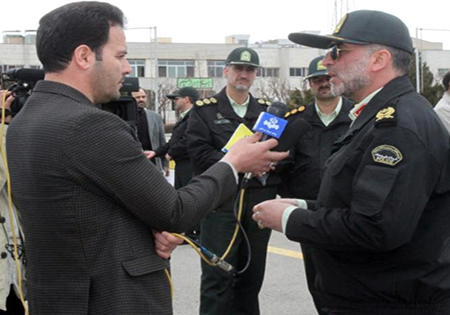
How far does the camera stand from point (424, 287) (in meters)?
2.58

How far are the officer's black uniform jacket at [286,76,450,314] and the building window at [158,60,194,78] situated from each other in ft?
204

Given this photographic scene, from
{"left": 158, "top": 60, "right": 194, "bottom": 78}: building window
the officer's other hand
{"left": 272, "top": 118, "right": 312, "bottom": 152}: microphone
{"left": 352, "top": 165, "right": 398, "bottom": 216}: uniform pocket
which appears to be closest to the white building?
{"left": 158, "top": 60, "right": 194, "bottom": 78}: building window

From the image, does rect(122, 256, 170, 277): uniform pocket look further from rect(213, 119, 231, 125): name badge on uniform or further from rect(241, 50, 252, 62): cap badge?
rect(241, 50, 252, 62): cap badge

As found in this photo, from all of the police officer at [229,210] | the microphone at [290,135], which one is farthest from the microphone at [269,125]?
the police officer at [229,210]

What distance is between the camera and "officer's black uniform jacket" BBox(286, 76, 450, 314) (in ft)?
8.07

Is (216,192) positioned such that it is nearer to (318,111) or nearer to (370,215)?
(370,215)

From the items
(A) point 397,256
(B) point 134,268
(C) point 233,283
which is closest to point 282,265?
(C) point 233,283

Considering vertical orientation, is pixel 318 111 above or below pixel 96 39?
below

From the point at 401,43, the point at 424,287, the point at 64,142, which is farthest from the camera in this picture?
the point at 401,43

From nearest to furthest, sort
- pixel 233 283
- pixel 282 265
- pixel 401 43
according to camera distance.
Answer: pixel 401 43
pixel 233 283
pixel 282 265

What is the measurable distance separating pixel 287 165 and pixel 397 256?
90.9 inches

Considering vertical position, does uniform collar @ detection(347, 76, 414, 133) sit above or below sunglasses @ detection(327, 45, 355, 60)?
below

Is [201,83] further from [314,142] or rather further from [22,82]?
[22,82]

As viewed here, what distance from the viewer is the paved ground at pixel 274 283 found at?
567 centimetres
